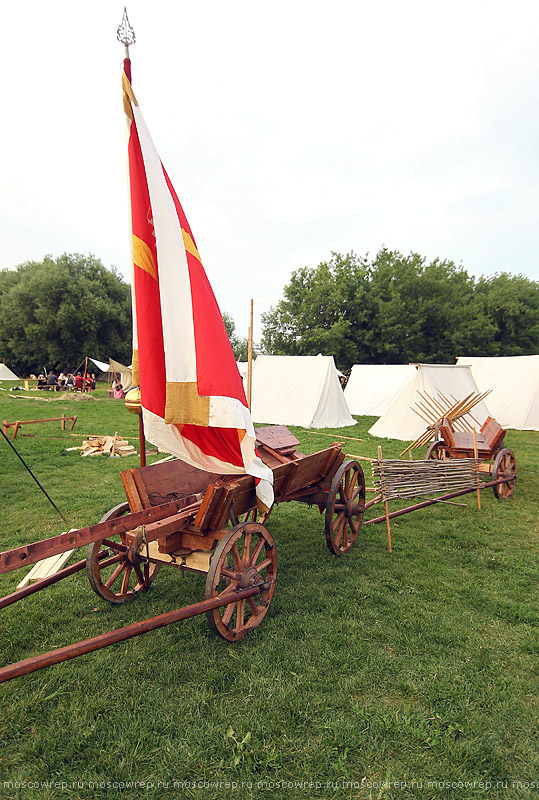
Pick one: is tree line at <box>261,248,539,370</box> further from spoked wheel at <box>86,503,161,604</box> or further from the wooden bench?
spoked wheel at <box>86,503,161,604</box>

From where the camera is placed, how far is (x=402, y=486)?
5.00 m

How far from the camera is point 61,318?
1415 inches

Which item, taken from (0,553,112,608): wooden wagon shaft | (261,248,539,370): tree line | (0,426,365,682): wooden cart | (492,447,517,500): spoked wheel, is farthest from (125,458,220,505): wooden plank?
(261,248,539,370): tree line

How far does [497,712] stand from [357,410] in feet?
57.0

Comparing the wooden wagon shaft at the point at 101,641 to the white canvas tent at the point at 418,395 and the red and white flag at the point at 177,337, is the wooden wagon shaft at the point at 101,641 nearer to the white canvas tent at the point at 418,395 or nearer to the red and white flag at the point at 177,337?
the red and white flag at the point at 177,337

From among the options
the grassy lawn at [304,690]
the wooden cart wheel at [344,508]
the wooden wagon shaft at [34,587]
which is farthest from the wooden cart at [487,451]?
the wooden wagon shaft at [34,587]

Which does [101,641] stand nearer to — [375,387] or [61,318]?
[375,387]

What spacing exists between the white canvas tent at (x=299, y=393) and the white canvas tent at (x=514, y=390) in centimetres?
515

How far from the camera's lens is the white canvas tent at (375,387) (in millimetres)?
18656

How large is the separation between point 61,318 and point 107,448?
3104cm

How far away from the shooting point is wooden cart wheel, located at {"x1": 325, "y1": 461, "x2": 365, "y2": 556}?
4191 mm

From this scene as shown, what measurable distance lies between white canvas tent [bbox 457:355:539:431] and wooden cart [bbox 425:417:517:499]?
8807 millimetres

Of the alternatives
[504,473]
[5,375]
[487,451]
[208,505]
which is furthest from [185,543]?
[5,375]

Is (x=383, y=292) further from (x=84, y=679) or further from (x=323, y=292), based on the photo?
(x=84, y=679)
